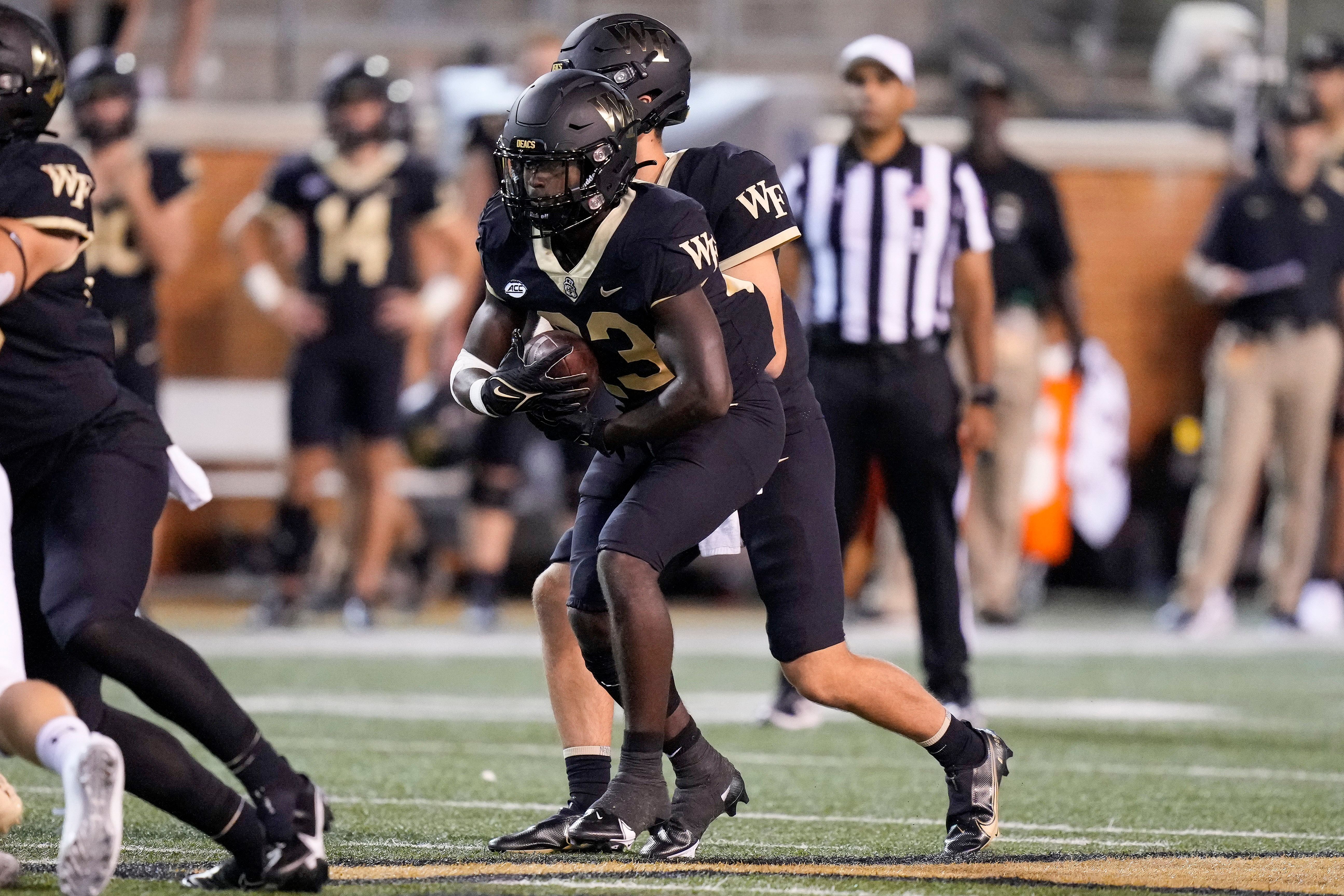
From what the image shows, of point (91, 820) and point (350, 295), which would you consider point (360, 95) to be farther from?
point (91, 820)

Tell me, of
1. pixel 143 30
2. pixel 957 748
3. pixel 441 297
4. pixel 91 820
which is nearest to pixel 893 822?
pixel 957 748

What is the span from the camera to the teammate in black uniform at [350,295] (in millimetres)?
9180

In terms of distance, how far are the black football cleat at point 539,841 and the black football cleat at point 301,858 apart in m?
0.56

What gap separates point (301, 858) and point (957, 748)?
136 centimetres

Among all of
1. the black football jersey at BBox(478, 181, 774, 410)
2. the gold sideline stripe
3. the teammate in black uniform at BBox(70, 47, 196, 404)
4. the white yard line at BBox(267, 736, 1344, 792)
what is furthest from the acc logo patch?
the gold sideline stripe

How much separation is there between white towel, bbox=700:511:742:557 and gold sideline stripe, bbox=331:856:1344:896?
0.61 meters

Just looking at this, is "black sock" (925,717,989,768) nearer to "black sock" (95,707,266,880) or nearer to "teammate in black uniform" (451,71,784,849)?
"teammate in black uniform" (451,71,784,849)

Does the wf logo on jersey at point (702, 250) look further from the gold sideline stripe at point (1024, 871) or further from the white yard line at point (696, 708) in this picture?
the white yard line at point (696, 708)

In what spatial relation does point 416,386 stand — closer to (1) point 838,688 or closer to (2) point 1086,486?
(2) point 1086,486

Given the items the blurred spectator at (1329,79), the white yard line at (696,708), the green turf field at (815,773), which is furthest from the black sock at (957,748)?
the blurred spectator at (1329,79)

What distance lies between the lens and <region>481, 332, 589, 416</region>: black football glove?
3848 mm

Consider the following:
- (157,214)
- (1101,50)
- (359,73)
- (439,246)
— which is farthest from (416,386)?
(1101,50)

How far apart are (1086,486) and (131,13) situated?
5.81m

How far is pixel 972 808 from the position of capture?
4109 mm
